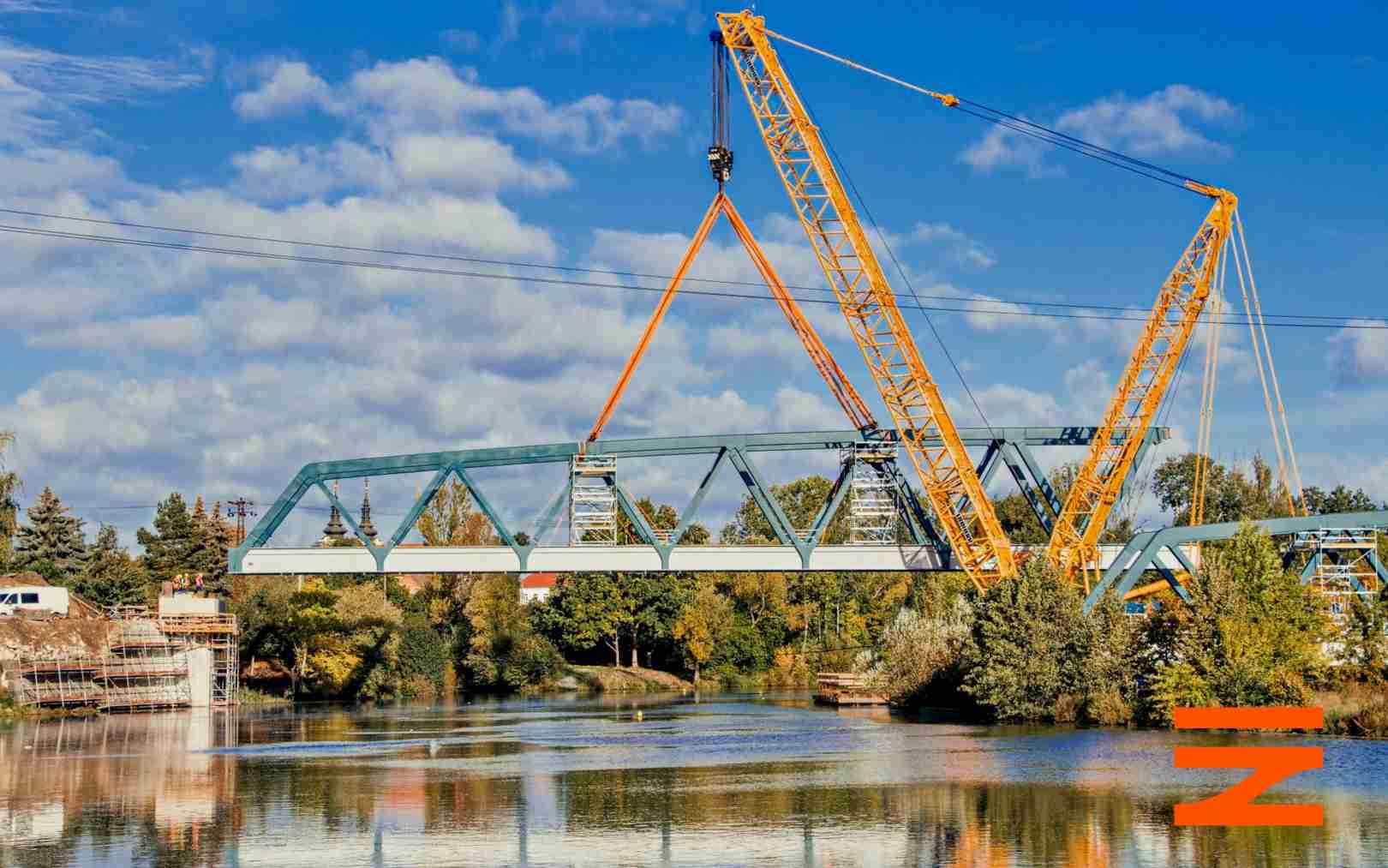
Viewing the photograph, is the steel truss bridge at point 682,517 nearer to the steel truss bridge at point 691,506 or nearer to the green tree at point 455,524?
the steel truss bridge at point 691,506

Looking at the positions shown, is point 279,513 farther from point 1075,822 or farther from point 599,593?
point 1075,822

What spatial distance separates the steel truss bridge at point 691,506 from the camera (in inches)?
2955

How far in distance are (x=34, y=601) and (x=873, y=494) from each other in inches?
1775

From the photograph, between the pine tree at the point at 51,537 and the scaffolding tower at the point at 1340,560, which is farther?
the pine tree at the point at 51,537

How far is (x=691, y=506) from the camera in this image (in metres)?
73.8

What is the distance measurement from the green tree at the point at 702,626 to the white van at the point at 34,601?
44.6m

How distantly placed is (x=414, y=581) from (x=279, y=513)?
3172 inches

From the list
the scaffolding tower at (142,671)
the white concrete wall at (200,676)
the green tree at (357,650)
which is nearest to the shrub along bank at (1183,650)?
the white concrete wall at (200,676)

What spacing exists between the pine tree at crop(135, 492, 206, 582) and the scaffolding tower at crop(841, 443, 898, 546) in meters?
53.9

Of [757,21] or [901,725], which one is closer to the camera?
[901,725]

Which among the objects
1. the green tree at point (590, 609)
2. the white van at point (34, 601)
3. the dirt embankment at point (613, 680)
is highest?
the white van at point (34, 601)

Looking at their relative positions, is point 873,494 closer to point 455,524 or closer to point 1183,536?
point 1183,536

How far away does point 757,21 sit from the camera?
7062 centimetres

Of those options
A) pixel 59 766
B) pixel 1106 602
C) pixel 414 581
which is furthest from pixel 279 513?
pixel 414 581
